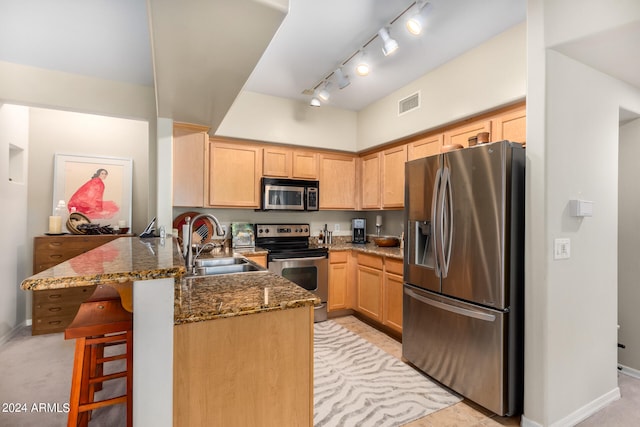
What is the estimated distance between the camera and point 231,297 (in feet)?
4.60

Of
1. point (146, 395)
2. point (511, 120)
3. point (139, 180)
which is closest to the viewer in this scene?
point (146, 395)

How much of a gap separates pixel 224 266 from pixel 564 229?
2.36 m

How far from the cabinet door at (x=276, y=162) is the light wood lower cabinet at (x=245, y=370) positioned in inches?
108

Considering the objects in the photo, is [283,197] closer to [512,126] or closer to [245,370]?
[512,126]

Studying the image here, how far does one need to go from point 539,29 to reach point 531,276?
1.50m

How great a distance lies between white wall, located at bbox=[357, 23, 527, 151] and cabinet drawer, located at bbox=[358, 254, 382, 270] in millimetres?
1445

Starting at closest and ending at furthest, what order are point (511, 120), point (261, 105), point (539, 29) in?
point (539, 29), point (511, 120), point (261, 105)

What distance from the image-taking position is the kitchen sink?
2227 millimetres

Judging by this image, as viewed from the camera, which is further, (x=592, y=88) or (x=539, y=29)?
(x=592, y=88)

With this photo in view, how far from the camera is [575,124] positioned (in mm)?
1973

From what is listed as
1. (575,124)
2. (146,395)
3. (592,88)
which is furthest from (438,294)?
(146,395)

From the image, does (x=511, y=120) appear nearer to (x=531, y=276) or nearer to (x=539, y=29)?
(x=539, y=29)

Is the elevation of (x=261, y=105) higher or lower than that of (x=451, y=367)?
higher

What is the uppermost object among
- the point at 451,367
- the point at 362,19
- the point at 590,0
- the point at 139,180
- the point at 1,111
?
the point at 362,19
